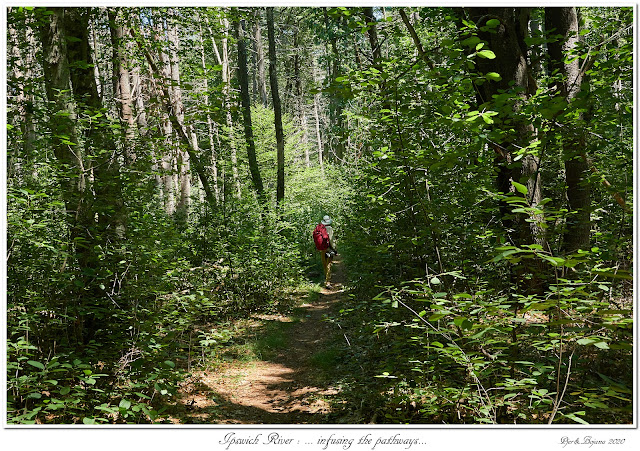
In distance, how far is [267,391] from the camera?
221 inches

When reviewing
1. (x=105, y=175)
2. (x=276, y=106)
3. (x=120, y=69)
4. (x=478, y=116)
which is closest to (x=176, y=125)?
(x=105, y=175)

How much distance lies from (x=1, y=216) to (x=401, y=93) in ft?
11.2

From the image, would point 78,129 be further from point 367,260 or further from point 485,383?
point 485,383

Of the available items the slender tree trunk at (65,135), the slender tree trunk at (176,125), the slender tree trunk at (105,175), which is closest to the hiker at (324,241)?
the slender tree trunk at (176,125)

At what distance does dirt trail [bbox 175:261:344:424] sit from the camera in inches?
184

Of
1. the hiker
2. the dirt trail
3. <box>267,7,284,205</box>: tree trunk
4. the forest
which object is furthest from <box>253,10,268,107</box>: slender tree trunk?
the dirt trail

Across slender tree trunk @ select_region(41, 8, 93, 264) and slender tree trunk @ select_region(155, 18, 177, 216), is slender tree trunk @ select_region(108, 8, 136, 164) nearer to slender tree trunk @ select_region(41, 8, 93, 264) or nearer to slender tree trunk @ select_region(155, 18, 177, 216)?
slender tree trunk @ select_region(155, 18, 177, 216)

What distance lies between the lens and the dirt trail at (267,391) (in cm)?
468

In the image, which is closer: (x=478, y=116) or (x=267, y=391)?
(x=478, y=116)

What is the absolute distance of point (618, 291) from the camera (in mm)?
5309

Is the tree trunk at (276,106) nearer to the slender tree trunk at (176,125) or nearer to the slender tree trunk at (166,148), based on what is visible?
the slender tree trunk at (166,148)

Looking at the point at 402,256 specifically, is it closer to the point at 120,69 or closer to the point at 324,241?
the point at 120,69

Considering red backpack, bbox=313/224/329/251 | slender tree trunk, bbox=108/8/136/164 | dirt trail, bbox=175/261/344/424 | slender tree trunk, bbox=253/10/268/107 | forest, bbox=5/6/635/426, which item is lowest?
dirt trail, bbox=175/261/344/424
